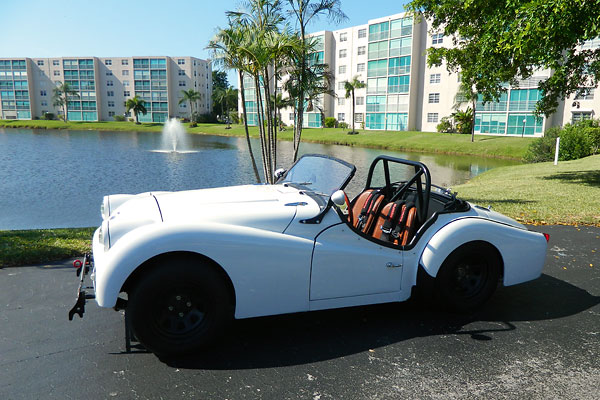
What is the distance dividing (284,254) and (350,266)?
2.10 feet

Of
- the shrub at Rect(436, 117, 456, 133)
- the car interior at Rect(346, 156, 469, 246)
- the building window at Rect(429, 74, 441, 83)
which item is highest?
the building window at Rect(429, 74, 441, 83)

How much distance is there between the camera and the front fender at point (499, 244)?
14.1 feet

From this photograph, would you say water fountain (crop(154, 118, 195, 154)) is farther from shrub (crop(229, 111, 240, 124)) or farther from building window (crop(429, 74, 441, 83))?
building window (crop(429, 74, 441, 83))

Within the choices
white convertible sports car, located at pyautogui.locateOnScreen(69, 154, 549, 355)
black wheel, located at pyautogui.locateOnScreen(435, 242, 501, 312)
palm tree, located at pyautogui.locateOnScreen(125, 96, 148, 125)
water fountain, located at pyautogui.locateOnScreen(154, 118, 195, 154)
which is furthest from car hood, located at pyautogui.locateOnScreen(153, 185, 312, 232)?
palm tree, located at pyautogui.locateOnScreen(125, 96, 148, 125)

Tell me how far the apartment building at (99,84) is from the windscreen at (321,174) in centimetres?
11155

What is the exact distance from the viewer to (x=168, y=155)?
116ft

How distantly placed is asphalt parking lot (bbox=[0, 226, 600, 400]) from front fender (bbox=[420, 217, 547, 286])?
417 mm

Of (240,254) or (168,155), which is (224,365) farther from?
(168,155)

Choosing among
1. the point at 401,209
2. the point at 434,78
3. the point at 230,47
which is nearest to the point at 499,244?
the point at 401,209

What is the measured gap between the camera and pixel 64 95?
109 metres

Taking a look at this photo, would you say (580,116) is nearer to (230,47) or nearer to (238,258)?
(230,47)

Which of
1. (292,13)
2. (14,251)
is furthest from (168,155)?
(14,251)

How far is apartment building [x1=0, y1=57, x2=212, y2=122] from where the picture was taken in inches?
4385

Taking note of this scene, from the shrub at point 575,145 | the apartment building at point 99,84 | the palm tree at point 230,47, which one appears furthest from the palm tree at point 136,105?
the palm tree at point 230,47
